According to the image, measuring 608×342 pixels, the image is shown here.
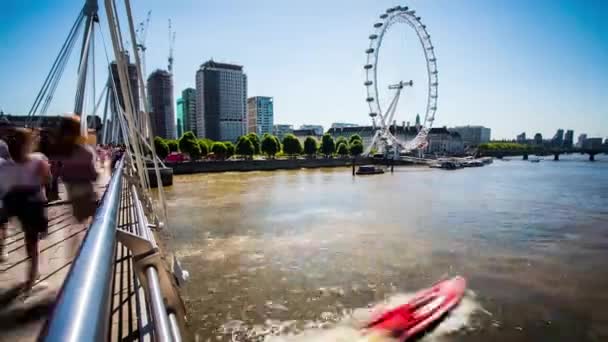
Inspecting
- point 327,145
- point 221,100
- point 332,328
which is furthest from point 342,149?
point 332,328

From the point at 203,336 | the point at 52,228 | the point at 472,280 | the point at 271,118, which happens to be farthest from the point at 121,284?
the point at 271,118

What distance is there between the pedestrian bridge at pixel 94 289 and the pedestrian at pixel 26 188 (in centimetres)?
35

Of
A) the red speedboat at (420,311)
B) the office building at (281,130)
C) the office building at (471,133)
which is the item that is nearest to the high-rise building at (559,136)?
the office building at (471,133)

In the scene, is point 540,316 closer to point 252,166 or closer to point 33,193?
point 33,193

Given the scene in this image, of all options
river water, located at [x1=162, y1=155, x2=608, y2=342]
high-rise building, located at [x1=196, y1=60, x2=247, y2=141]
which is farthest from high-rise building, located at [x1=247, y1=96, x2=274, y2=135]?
river water, located at [x1=162, y1=155, x2=608, y2=342]

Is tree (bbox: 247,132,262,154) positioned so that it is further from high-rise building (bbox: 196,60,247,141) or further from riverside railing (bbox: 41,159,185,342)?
high-rise building (bbox: 196,60,247,141)

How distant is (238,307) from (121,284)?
16.6 feet

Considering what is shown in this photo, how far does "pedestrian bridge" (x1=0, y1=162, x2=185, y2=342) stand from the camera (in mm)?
590

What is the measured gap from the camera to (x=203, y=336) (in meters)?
6.65

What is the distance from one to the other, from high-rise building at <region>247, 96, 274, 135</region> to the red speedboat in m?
131

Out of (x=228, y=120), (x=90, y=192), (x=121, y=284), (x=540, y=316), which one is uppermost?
(x=228, y=120)

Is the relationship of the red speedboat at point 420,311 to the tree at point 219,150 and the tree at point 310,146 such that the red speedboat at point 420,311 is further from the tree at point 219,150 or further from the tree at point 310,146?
the tree at point 310,146

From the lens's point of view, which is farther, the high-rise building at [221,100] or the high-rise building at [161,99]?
the high-rise building at [221,100]

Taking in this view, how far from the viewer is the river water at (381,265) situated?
7270 millimetres
